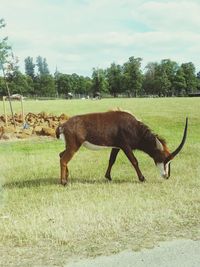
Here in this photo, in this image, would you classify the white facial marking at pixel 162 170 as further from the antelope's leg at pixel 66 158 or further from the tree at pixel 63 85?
the tree at pixel 63 85

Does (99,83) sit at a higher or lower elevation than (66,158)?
→ lower

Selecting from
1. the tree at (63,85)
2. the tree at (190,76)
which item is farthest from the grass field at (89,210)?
the tree at (63,85)

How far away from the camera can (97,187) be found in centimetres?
953

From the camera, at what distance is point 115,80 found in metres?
132

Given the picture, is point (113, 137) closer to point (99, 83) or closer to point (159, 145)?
point (159, 145)

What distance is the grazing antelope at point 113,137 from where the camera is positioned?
394 inches

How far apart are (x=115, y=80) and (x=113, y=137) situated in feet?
404

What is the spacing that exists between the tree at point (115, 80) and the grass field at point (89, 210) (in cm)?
11976

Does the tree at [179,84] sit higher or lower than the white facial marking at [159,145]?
lower

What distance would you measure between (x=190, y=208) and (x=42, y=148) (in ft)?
31.4

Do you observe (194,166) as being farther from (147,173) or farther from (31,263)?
(31,263)

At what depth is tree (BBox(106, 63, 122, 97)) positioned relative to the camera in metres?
132

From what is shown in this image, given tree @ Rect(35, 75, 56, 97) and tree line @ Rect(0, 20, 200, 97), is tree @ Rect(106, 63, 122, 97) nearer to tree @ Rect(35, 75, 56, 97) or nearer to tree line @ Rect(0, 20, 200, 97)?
tree line @ Rect(0, 20, 200, 97)

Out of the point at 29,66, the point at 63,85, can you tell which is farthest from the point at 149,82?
the point at 29,66
